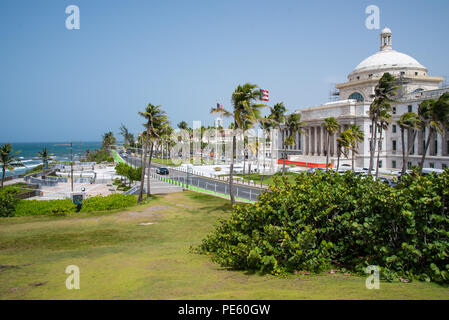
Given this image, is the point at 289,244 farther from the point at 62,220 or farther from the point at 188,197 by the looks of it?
the point at 188,197

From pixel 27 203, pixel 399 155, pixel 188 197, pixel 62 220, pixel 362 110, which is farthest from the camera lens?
pixel 362 110

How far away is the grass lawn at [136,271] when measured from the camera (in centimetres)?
887

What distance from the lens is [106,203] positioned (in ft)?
107

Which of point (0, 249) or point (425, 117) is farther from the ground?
point (425, 117)

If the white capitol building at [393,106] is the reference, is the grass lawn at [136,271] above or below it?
below

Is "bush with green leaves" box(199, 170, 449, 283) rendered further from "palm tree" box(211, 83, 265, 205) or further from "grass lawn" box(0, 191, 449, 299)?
"palm tree" box(211, 83, 265, 205)

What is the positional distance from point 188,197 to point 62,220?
617 inches

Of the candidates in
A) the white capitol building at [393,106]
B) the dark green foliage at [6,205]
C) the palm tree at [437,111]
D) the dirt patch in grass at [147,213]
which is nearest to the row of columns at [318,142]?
the white capitol building at [393,106]

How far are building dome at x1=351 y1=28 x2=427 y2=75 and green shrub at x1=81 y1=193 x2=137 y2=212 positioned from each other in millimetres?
71285

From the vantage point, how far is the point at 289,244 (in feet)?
38.2

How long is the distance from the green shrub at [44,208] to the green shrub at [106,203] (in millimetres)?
1391

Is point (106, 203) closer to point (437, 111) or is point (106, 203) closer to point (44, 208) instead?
point (44, 208)

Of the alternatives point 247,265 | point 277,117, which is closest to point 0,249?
point 247,265

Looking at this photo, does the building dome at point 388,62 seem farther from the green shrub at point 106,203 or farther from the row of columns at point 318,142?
the green shrub at point 106,203
